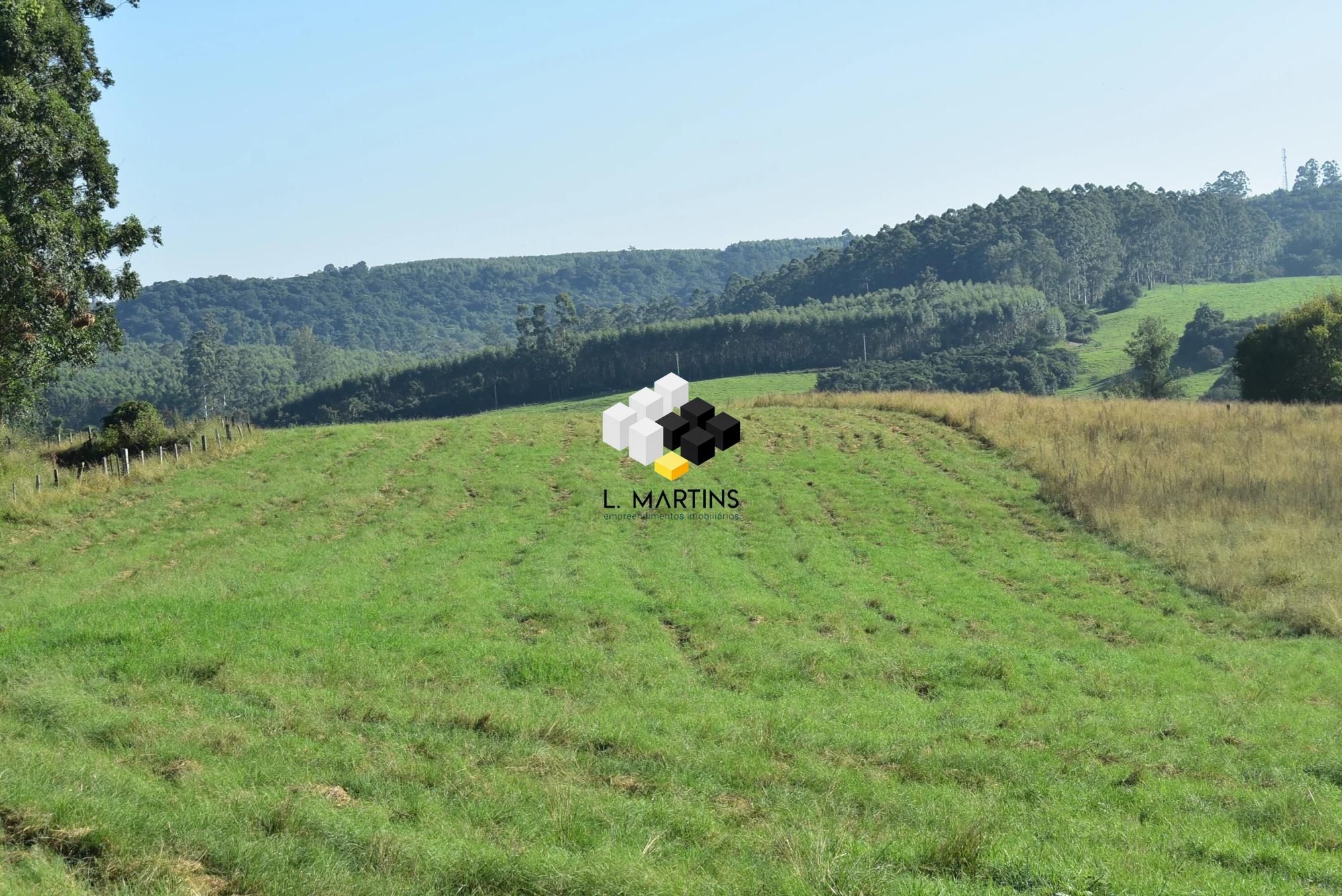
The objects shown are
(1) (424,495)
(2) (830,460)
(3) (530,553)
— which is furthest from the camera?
(2) (830,460)

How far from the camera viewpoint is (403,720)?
1152cm

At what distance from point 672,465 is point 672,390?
2.78 m

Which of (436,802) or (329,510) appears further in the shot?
(329,510)

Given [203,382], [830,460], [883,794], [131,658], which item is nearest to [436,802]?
[883,794]

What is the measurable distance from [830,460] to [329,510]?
1718cm

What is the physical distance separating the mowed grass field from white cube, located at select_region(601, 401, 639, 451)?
9.30 m

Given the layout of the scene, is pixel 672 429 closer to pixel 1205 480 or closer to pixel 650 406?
pixel 650 406

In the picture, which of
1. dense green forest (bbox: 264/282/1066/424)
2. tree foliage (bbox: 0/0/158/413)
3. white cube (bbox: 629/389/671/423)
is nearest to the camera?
tree foliage (bbox: 0/0/158/413)

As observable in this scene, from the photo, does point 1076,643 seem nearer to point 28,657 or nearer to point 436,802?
point 436,802

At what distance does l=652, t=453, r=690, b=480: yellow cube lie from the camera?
34.9 meters

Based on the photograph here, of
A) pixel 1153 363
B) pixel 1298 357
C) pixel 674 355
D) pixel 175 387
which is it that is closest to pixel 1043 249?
pixel 674 355

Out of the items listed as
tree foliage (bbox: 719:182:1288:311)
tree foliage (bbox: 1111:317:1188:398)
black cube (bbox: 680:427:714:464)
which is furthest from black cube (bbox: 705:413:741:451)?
tree foliage (bbox: 719:182:1288:311)

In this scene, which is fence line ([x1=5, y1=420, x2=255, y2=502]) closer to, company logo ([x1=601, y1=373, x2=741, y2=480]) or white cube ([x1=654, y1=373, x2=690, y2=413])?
company logo ([x1=601, y1=373, x2=741, y2=480])

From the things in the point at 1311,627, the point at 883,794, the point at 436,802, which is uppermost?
the point at 436,802
